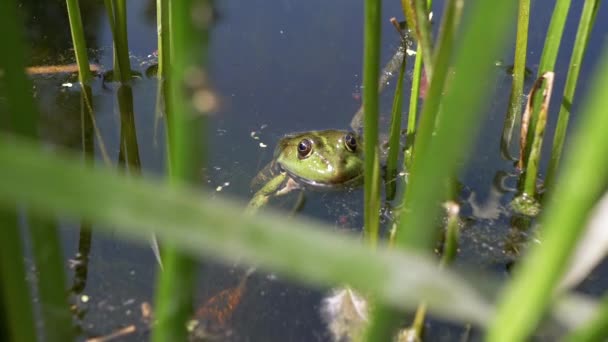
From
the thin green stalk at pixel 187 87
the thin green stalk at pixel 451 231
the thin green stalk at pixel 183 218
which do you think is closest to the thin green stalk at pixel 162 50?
the thin green stalk at pixel 451 231

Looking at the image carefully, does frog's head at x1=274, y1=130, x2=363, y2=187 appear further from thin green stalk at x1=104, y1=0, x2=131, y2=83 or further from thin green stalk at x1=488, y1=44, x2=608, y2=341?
thin green stalk at x1=488, y1=44, x2=608, y2=341

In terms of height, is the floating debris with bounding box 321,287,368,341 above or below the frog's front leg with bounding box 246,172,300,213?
below

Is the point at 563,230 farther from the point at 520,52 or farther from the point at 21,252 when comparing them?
the point at 520,52

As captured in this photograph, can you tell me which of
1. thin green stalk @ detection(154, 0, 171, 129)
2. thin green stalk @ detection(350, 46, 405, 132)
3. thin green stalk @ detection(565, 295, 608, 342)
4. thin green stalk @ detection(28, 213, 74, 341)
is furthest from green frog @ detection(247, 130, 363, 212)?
thin green stalk @ detection(565, 295, 608, 342)

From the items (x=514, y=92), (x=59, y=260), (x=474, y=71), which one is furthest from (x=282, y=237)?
(x=514, y=92)

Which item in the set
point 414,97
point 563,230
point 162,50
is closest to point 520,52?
point 414,97

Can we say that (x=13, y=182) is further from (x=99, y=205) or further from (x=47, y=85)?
(x=47, y=85)

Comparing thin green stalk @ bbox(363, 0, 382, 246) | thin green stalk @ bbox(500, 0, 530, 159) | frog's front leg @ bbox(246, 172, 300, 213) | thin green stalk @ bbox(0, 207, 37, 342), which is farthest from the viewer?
frog's front leg @ bbox(246, 172, 300, 213)
